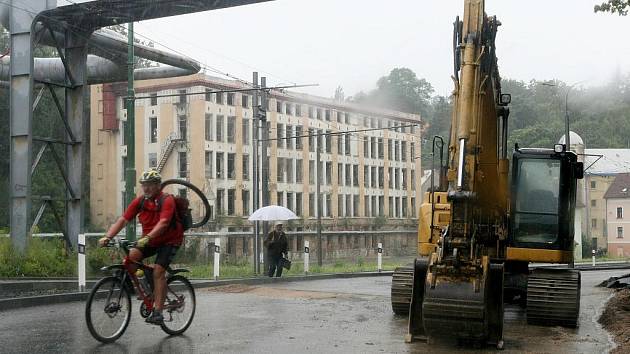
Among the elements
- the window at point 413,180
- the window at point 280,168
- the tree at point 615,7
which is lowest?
the window at point 413,180

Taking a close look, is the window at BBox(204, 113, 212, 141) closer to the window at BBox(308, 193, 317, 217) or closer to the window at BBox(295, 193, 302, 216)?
the window at BBox(295, 193, 302, 216)

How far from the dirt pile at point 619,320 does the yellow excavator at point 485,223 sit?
0.68 meters

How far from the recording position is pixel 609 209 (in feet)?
345

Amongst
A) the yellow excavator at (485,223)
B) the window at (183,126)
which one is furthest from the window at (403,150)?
the yellow excavator at (485,223)

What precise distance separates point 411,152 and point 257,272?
2791 cm

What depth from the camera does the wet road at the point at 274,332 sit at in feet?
30.2

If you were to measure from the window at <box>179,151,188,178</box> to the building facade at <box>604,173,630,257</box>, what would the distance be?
61492 millimetres

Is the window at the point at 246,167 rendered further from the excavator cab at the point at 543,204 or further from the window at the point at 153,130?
the excavator cab at the point at 543,204

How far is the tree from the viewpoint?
1551cm

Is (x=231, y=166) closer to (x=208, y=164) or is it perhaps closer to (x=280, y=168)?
(x=208, y=164)

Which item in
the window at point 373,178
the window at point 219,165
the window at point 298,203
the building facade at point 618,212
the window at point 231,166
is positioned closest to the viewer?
the window at point 219,165

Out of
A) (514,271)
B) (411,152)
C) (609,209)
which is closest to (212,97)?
(411,152)

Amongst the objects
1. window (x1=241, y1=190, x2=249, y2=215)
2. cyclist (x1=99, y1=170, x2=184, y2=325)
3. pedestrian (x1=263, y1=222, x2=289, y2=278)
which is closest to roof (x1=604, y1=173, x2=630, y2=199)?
window (x1=241, y1=190, x2=249, y2=215)

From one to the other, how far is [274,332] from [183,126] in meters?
46.7
